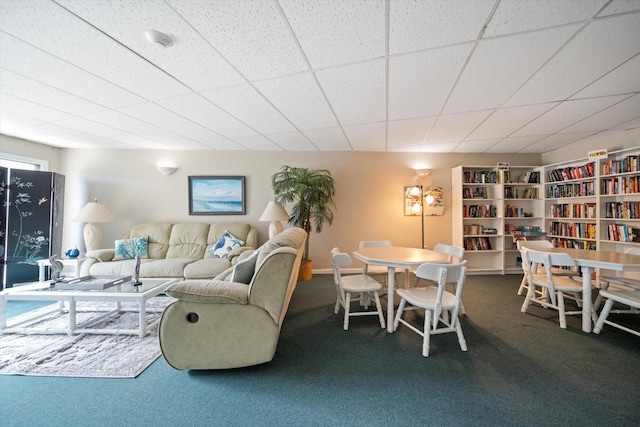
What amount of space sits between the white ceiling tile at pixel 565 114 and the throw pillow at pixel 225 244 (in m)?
4.45

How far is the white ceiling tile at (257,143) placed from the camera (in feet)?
12.6

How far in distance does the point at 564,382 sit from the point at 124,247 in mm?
5073

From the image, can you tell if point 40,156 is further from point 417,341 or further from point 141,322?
point 417,341

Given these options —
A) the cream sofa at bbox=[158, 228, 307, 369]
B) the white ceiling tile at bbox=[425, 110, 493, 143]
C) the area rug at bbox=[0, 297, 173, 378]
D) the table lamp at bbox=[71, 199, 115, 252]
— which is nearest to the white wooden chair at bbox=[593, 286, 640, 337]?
the white ceiling tile at bbox=[425, 110, 493, 143]

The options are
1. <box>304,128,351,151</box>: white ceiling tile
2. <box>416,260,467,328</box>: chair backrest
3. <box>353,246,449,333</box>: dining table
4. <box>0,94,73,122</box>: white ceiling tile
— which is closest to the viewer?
<box>416,260,467,328</box>: chair backrest

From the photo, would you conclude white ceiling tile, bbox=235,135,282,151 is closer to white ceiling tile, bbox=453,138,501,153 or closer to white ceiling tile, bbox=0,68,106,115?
white ceiling tile, bbox=0,68,106,115

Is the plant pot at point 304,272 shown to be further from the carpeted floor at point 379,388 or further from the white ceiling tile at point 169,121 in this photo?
the white ceiling tile at point 169,121

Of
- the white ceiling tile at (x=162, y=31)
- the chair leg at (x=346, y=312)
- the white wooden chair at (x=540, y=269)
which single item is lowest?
the chair leg at (x=346, y=312)

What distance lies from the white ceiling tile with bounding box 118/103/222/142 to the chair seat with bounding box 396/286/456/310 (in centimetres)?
320

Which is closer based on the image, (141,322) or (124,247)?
(141,322)

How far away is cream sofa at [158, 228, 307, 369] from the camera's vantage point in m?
1.71

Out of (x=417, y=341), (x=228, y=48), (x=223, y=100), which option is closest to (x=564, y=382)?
(x=417, y=341)

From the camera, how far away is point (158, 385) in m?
1.67

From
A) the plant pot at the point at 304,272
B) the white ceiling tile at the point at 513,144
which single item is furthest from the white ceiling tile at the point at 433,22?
the plant pot at the point at 304,272
